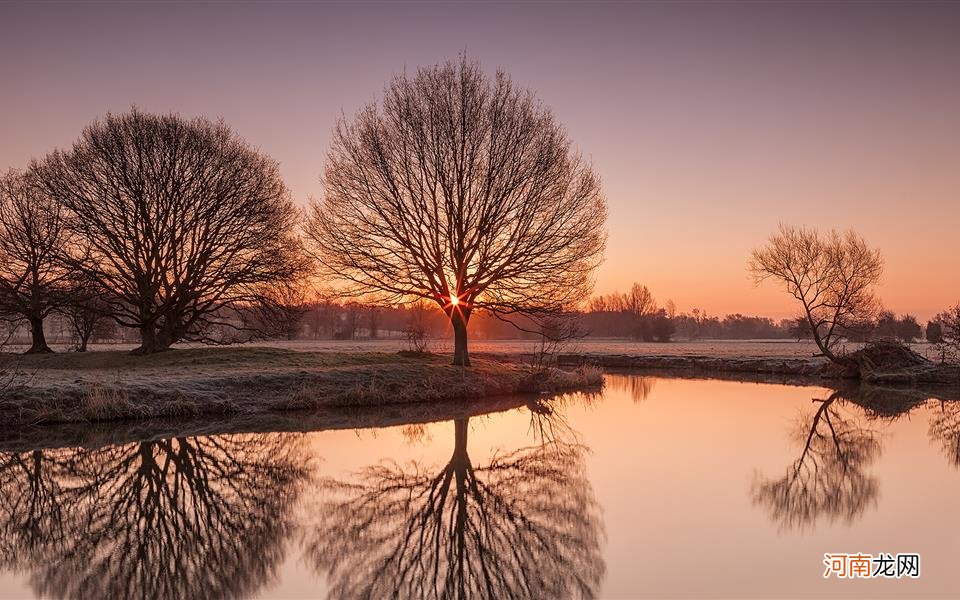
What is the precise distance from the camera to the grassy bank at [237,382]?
1638 cm

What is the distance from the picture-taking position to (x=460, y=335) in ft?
85.0

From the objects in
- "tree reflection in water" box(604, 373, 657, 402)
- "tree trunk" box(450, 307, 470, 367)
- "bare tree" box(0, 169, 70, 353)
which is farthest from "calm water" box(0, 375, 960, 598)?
"bare tree" box(0, 169, 70, 353)

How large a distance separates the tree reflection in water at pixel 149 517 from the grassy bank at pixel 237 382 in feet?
14.8

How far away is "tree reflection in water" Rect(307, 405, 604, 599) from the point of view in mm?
5918

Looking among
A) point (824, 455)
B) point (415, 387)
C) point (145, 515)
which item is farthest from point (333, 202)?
point (824, 455)

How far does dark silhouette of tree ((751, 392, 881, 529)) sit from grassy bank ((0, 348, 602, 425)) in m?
12.8

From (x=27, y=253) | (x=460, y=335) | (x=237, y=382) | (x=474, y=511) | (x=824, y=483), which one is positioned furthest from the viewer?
(x=27, y=253)

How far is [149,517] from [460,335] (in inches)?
717

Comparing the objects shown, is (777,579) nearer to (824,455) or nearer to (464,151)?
(824,455)

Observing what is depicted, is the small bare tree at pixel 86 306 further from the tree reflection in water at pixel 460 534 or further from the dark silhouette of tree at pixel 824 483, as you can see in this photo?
the dark silhouette of tree at pixel 824 483

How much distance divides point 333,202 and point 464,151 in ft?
19.5

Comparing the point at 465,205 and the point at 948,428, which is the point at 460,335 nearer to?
the point at 465,205

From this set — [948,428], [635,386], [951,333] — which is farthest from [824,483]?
[951,333]

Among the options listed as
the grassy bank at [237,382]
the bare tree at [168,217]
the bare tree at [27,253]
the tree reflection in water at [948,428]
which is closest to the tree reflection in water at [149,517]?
the grassy bank at [237,382]
